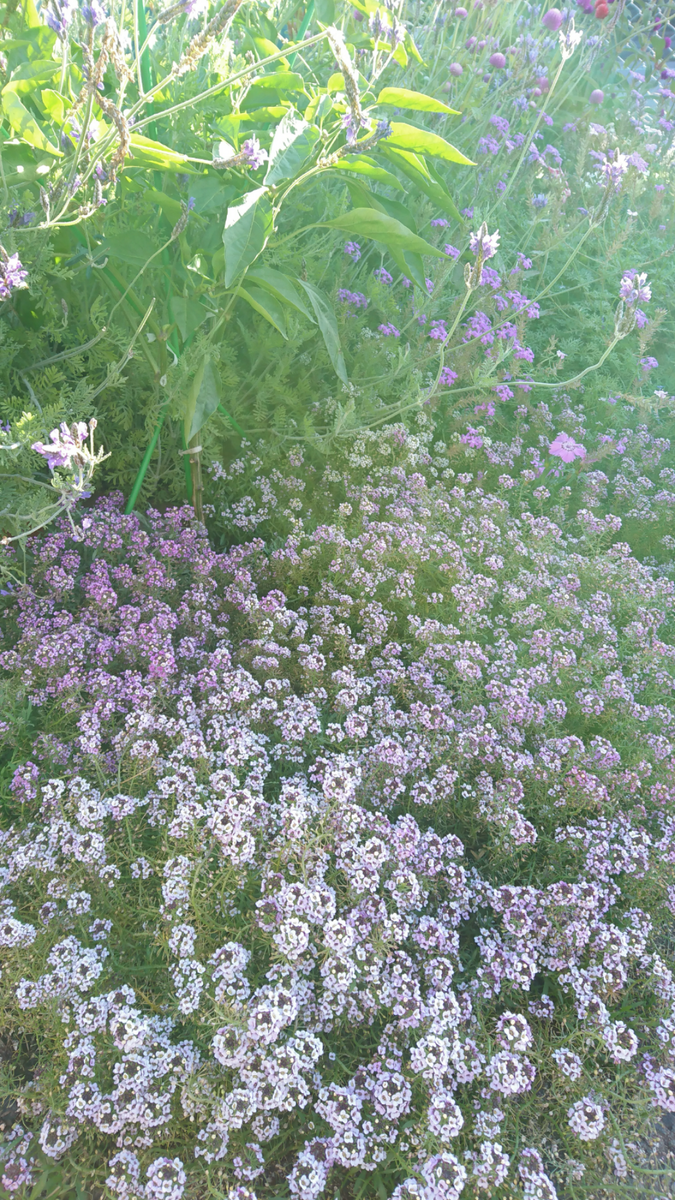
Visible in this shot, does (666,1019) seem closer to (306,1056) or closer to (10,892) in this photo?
(306,1056)

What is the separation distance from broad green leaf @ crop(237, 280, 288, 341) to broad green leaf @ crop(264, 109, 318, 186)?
0.34 m

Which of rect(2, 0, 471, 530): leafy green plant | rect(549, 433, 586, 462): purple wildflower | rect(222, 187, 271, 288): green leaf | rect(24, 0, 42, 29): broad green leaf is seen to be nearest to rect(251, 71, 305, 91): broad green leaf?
rect(2, 0, 471, 530): leafy green plant

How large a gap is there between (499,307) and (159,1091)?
3.81 m

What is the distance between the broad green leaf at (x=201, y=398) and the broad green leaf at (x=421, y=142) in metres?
0.83

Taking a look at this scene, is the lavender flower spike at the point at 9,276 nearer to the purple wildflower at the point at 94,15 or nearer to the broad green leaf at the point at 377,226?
the purple wildflower at the point at 94,15

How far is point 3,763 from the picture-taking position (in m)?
2.24

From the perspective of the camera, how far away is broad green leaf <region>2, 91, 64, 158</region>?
1884 mm

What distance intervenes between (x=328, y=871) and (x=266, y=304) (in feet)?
5.22

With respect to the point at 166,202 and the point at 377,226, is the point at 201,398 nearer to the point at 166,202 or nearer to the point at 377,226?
the point at 166,202

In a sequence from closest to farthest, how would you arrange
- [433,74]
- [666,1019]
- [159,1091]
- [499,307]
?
[159,1091]
[666,1019]
[499,307]
[433,74]

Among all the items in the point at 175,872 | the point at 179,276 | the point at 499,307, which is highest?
the point at 179,276

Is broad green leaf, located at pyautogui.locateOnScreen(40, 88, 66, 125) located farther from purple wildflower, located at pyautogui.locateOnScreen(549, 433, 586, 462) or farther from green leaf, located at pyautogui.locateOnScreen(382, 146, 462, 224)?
purple wildflower, located at pyautogui.locateOnScreen(549, 433, 586, 462)

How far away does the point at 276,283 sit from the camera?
7.73ft

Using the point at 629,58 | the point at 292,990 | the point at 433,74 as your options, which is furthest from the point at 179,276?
the point at 629,58
